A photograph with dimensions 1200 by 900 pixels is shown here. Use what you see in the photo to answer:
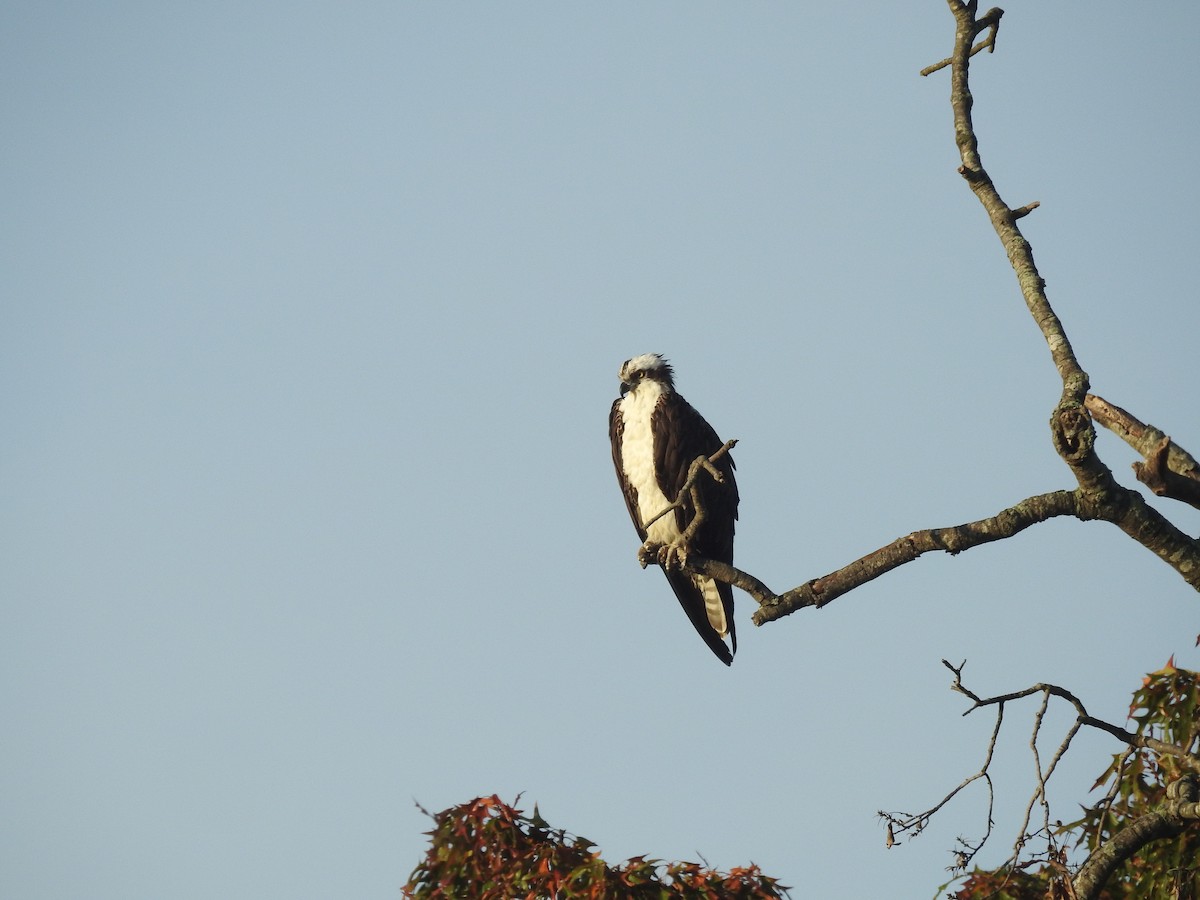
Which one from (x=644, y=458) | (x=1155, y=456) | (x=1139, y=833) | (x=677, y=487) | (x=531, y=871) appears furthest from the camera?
(x=644, y=458)

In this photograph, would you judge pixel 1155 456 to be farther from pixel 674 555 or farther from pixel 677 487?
pixel 677 487

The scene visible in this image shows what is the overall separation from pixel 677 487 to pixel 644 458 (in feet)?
1.36

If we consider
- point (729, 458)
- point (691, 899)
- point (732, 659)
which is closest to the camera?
point (691, 899)

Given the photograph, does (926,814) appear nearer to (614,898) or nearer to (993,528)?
(993,528)

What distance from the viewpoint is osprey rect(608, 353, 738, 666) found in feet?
25.4

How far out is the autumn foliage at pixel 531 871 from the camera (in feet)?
15.4

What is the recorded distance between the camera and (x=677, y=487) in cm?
768

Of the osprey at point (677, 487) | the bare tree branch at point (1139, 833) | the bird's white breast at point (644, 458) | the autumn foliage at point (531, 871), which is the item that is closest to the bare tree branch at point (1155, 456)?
the bare tree branch at point (1139, 833)

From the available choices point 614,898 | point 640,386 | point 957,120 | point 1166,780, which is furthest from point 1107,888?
point 640,386

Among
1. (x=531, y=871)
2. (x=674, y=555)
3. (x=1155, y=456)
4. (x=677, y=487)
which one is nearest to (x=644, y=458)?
(x=677, y=487)

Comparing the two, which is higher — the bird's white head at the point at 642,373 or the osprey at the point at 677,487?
the bird's white head at the point at 642,373

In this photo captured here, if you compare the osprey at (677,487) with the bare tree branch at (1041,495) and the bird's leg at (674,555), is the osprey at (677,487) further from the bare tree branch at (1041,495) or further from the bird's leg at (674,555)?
the bare tree branch at (1041,495)

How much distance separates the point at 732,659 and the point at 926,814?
3.77 metres

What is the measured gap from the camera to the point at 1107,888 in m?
4.27
